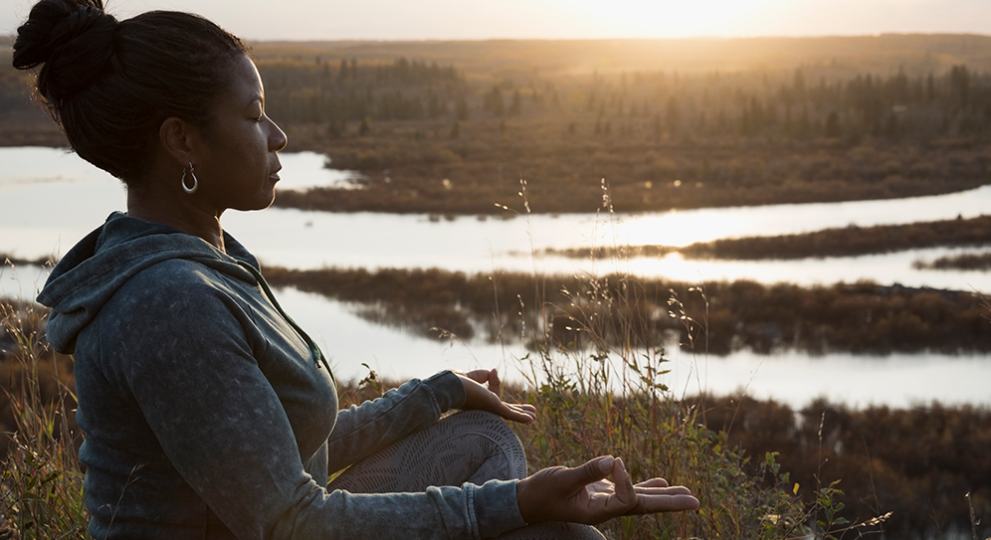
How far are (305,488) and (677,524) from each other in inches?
81.6

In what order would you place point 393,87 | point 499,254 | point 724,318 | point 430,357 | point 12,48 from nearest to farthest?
point 12,48
point 430,357
point 724,318
point 499,254
point 393,87

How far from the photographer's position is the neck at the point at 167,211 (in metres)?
1.59

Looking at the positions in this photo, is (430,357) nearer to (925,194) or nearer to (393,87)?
(925,194)

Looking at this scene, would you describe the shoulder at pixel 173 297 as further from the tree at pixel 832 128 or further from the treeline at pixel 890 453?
the tree at pixel 832 128

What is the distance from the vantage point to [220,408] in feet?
4.12

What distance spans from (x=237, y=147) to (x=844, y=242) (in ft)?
82.5

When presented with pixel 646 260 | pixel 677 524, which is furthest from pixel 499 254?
pixel 677 524

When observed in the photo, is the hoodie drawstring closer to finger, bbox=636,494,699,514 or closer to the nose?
the nose

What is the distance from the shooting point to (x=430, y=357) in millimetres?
13266

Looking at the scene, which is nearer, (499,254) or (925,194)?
(499,254)

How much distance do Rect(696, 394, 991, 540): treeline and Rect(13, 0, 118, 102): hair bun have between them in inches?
309

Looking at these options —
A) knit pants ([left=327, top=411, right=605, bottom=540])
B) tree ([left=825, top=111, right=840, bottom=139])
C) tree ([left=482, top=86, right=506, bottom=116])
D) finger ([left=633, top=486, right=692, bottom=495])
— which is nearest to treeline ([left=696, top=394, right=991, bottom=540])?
A: knit pants ([left=327, top=411, right=605, bottom=540])

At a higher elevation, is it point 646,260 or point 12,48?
point 12,48

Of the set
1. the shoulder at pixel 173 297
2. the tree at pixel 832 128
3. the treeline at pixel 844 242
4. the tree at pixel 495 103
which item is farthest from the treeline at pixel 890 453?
the tree at pixel 495 103
